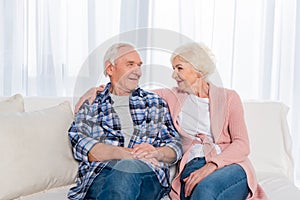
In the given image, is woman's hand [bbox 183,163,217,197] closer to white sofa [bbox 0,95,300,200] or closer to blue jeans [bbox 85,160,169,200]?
blue jeans [bbox 85,160,169,200]

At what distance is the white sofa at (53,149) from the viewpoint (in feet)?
5.97

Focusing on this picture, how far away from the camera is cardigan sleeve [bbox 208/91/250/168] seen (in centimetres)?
188

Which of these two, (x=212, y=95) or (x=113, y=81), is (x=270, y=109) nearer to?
(x=212, y=95)

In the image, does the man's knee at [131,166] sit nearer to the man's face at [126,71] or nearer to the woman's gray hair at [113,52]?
the man's face at [126,71]

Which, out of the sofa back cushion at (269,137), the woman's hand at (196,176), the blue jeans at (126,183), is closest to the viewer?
the blue jeans at (126,183)

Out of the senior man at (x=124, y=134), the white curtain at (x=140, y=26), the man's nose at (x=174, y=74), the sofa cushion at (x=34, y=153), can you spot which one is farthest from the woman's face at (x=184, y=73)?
the white curtain at (x=140, y=26)

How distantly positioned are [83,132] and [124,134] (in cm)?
17

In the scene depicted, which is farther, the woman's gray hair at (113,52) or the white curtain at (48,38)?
the white curtain at (48,38)

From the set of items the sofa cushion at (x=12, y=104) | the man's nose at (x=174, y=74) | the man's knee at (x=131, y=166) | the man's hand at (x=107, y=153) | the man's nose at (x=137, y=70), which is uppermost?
the man's nose at (x=137, y=70)

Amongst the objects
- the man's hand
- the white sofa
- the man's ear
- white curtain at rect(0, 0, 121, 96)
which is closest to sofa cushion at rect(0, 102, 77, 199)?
the white sofa

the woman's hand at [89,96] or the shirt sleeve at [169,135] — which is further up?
the woman's hand at [89,96]

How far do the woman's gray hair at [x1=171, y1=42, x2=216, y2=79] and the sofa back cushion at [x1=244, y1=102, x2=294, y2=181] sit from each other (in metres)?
0.36

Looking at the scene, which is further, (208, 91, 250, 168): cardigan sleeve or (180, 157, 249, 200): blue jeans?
(208, 91, 250, 168): cardigan sleeve

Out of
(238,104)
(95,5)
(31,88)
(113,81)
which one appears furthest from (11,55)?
(238,104)
